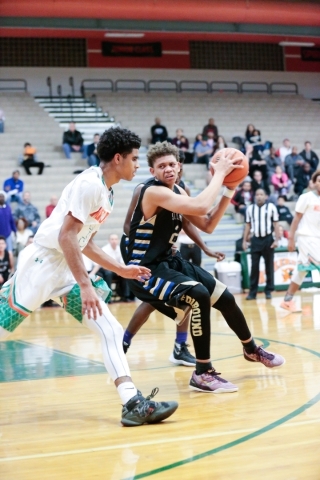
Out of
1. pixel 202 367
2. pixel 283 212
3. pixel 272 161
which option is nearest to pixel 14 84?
pixel 272 161

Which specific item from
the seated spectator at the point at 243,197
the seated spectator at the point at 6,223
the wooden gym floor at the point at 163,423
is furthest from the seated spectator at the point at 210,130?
the wooden gym floor at the point at 163,423

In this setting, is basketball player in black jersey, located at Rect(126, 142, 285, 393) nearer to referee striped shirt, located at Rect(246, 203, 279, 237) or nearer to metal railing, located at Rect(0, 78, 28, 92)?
referee striped shirt, located at Rect(246, 203, 279, 237)

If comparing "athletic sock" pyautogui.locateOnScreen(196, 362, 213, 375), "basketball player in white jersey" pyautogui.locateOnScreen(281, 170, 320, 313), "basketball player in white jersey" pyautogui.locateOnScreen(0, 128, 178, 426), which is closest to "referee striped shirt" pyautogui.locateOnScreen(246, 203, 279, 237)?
"basketball player in white jersey" pyautogui.locateOnScreen(281, 170, 320, 313)

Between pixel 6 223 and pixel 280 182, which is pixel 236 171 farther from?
pixel 280 182

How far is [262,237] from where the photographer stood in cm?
1370

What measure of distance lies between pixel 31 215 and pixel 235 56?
13.9 meters

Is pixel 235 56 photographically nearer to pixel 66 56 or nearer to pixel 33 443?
pixel 66 56

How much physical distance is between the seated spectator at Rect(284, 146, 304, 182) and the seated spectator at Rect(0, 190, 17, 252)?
8373 millimetres

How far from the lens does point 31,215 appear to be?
51.8 ft

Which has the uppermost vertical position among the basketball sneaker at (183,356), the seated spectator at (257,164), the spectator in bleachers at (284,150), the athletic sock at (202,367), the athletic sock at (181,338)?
the spectator in bleachers at (284,150)

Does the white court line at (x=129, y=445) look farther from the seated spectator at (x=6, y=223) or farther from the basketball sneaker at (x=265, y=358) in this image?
the seated spectator at (x=6, y=223)

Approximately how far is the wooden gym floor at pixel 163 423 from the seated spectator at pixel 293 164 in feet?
39.5

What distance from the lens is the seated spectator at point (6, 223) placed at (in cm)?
Result: 1415

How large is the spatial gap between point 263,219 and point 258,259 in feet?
2.42
